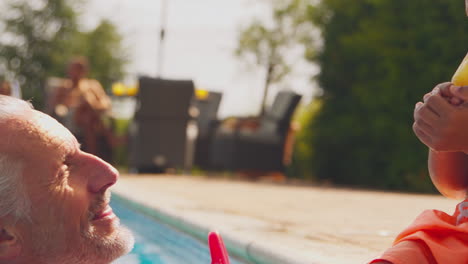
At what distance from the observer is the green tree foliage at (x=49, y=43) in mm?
18797

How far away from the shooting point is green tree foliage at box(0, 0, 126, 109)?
1880cm

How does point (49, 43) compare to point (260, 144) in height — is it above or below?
above

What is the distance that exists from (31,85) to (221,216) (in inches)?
622

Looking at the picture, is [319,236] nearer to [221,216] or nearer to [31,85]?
[221,216]

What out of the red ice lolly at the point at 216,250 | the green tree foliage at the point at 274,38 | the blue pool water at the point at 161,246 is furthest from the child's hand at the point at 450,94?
the green tree foliage at the point at 274,38

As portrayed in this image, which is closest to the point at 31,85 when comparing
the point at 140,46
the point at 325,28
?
the point at 140,46

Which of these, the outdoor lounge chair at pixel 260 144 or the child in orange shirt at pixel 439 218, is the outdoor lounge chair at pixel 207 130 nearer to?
the outdoor lounge chair at pixel 260 144

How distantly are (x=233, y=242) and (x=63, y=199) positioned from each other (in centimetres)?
159

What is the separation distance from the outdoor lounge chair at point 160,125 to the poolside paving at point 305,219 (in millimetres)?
3930

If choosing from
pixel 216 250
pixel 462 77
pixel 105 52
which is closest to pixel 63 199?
pixel 216 250

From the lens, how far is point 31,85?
61.0 feet

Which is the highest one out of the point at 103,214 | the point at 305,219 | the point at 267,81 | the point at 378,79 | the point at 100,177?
the point at 100,177

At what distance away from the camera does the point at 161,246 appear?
386cm

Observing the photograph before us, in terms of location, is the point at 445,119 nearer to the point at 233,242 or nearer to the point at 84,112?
the point at 233,242
